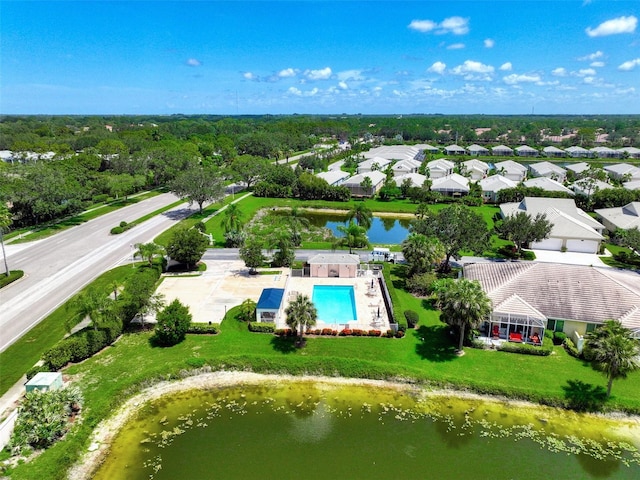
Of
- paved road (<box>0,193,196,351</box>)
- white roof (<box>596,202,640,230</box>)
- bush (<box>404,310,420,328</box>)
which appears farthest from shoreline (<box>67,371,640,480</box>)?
white roof (<box>596,202,640,230</box>)

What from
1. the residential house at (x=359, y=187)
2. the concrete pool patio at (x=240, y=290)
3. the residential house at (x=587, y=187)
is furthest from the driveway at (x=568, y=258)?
the residential house at (x=359, y=187)

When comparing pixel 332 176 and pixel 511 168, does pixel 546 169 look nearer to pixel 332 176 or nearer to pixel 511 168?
pixel 511 168

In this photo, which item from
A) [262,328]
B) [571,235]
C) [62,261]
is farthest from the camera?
[571,235]

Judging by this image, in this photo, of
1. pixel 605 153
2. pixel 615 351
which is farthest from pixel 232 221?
pixel 605 153

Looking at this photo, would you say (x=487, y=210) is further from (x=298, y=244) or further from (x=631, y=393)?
(x=631, y=393)

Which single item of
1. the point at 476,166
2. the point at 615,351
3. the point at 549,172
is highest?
the point at 476,166

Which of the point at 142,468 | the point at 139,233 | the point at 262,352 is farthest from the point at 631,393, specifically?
the point at 139,233
